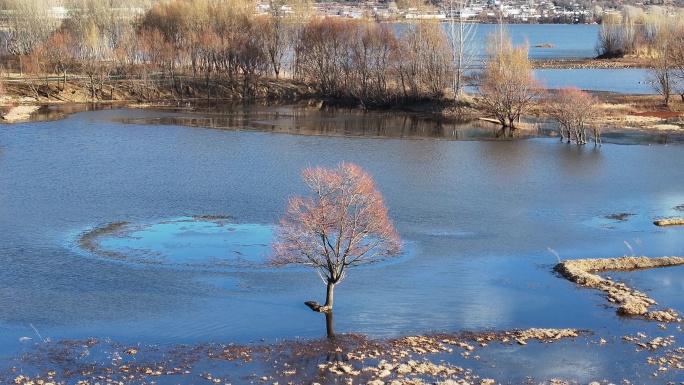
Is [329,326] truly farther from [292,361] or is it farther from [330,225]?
[330,225]

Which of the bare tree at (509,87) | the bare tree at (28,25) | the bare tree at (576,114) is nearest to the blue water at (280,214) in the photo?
the bare tree at (576,114)

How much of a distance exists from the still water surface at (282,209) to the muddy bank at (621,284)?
0.52m

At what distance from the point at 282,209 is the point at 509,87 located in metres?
27.5

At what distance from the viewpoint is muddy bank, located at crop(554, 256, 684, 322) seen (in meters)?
23.4

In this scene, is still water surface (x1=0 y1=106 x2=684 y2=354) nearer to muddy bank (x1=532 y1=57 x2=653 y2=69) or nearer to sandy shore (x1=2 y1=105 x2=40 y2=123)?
sandy shore (x1=2 y1=105 x2=40 y2=123)

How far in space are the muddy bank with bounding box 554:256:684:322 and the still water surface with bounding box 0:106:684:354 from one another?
0.52 m

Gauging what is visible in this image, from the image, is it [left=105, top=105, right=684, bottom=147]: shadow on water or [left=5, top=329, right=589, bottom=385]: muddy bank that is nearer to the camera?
[left=5, top=329, right=589, bottom=385]: muddy bank

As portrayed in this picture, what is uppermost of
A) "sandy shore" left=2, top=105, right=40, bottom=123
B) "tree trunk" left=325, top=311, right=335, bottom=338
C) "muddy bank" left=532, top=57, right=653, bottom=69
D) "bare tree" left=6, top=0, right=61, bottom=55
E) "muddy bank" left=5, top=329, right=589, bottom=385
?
"bare tree" left=6, top=0, right=61, bottom=55

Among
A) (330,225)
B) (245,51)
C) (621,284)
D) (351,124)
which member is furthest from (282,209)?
(245,51)

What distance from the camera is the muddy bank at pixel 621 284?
23.4m

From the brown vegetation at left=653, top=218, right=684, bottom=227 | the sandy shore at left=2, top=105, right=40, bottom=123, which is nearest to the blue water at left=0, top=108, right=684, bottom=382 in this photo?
the brown vegetation at left=653, top=218, right=684, bottom=227

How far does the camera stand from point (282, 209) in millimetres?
33781

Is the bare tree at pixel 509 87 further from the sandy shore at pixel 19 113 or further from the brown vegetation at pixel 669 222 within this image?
the sandy shore at pixel 19 113

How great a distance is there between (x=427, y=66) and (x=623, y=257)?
4102cm
